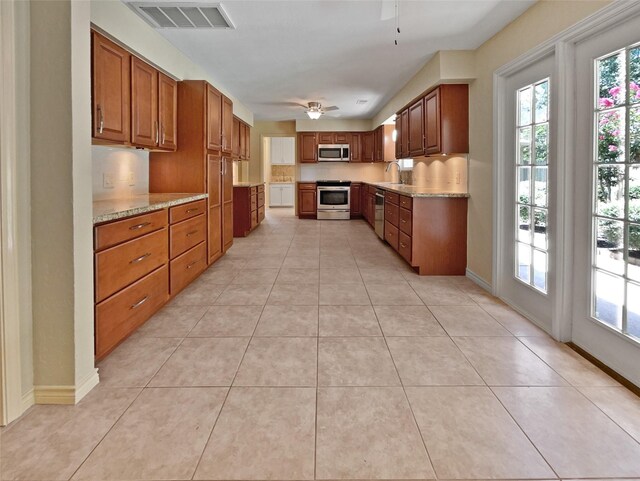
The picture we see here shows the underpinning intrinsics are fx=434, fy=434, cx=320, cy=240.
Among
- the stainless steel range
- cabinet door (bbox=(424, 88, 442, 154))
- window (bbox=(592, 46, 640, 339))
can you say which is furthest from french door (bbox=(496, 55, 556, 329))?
the stainless steel range

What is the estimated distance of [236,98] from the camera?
7.26 metres

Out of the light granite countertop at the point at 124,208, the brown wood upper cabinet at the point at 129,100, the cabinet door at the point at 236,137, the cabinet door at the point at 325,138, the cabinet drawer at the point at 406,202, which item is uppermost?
the cabinet door at the point at 325,138

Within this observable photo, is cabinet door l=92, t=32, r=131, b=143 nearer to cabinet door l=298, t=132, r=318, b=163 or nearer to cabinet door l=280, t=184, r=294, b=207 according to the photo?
cabinet door l=298, t=132, r=318, b=163

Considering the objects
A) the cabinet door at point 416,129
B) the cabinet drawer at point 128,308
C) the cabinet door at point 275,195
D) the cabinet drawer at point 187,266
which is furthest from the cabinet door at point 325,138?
the cabinet drawer at point 128,308

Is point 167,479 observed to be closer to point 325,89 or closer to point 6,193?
point 6,193

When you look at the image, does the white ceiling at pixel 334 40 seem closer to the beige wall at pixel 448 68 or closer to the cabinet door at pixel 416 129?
the beige wall at pixel 448 68

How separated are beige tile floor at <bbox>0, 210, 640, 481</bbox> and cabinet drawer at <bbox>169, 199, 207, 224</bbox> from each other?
0.72 metres

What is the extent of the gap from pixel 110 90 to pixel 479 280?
3.52 meters

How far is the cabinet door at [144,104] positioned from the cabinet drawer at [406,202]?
260 centimetres

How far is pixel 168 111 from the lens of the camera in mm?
4145

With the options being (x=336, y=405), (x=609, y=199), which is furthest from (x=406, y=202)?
(x=336, y=405)

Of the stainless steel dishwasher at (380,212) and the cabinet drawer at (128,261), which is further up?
the stainless steel dishwasher at (380,212)

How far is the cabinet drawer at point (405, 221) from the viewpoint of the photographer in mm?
4754

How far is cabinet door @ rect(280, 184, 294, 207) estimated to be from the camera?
13.4 metres
